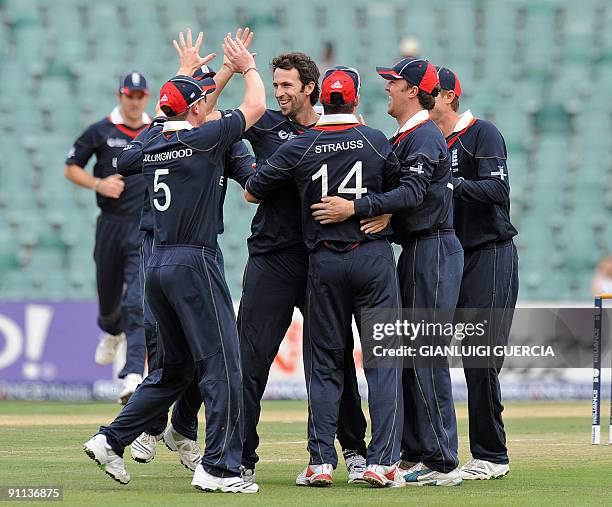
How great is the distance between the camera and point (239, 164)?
8008 mm

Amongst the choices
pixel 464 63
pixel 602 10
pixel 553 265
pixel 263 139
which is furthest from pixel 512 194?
pixel 263 139

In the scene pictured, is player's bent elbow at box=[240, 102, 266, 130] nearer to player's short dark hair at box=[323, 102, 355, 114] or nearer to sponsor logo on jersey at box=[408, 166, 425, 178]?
player's short dark hair at box=[323, 102, 355, 114]

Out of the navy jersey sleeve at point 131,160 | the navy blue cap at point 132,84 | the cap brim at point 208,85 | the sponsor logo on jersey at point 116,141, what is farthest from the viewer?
the sponsor logo on jersey at point 116,141

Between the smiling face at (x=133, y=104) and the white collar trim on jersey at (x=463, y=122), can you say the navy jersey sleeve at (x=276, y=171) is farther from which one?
the smiling face at (x=133, y=104)

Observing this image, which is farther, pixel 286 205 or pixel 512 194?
pixel 512 194

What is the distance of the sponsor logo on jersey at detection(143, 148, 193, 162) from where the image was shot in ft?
23.9

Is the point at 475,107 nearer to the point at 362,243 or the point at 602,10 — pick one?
the point at 602,10

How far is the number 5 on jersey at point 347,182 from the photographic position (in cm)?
752

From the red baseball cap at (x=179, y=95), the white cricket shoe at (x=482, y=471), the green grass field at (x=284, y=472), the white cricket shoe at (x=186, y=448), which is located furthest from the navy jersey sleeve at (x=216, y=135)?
the white cricket shoe at (x=482, y=471)

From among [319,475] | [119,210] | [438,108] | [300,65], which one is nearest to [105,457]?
[319,475]

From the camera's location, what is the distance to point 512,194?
58.1 feet

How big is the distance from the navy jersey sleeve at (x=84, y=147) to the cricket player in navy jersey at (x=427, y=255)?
5.75 meters

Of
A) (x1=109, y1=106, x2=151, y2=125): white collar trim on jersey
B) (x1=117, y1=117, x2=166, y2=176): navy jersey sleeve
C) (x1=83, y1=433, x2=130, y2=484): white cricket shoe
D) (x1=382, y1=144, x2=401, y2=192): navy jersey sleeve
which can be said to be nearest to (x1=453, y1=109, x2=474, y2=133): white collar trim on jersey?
(x1=382, y1=144, x2=401, y2=192): navy jersey sleeve

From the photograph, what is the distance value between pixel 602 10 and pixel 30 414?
10.8m
